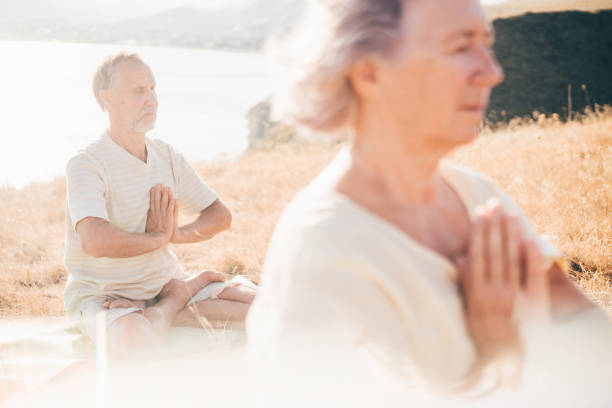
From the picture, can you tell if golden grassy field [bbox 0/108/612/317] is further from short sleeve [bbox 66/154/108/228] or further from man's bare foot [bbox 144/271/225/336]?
short sleeve [bbox 66/154/108/228]

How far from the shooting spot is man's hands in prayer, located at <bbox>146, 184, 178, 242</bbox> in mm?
3180

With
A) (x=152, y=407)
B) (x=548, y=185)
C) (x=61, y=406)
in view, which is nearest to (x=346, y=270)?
(x=152, y=407)

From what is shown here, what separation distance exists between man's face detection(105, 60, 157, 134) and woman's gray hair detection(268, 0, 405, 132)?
2.04 meters

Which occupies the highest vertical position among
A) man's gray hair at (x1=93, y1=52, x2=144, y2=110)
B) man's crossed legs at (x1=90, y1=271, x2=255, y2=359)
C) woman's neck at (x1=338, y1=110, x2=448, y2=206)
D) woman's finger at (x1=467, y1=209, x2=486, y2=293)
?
man's gray hair at (x1=93, y1=52, x2=144, y2=110)

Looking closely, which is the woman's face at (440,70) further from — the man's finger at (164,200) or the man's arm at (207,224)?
the man's arm at (207,224)

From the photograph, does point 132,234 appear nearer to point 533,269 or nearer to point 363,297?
point 363,297

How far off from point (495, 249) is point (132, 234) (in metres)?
2.37

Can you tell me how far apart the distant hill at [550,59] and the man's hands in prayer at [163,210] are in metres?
19.9

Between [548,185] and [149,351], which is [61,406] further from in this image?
[548,185]

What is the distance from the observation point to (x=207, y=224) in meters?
3.59

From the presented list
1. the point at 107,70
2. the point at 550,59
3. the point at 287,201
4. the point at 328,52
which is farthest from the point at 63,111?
the point at 550,59

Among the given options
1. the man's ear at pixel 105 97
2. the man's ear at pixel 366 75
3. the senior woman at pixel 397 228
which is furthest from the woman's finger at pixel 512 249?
the man's ear at pixel 105 97

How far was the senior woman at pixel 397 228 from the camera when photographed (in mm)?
1130

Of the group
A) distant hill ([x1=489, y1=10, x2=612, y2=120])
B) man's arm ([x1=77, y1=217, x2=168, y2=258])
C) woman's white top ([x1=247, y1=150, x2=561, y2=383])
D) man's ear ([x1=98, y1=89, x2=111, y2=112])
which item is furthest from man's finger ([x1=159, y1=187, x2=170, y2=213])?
distant hill ([x1=489, y1=10, x2=612, y2=120])
